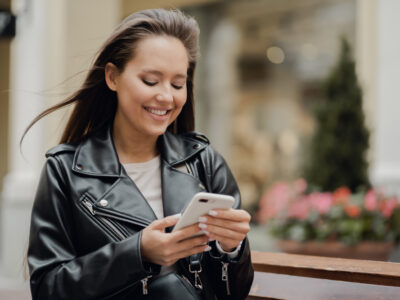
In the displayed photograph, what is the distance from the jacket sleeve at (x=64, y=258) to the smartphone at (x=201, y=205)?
0.57 feet

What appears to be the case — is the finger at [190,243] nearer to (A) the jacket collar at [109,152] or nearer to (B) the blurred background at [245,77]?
(A) the jacket collar at [109,152]

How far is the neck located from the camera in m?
1.74

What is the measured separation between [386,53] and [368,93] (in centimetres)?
61

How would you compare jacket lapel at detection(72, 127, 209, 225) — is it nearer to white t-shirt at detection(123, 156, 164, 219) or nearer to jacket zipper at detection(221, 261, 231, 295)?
white t-shirt at detection(123, 156, 164, 219)

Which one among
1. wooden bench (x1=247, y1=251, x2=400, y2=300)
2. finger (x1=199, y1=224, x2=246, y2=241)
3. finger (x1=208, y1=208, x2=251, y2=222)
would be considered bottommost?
wooden bench (x1=247, y1=251, x2=400, y2=300)

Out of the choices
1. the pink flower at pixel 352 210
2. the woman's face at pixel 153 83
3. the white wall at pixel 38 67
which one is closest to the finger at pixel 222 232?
the woman's face at pixel 153 83

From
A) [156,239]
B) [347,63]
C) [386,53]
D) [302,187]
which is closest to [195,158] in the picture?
[156,239]

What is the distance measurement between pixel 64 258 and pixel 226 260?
459mm

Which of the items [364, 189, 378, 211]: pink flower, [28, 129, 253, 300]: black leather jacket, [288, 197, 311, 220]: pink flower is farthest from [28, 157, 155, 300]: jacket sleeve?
[364, 189, 378, 211]: pink flower

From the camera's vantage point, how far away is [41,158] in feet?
21.1

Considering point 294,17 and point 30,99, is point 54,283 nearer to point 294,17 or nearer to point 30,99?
point 30,99

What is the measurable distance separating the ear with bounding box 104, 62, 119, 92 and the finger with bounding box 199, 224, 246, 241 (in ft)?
1.92

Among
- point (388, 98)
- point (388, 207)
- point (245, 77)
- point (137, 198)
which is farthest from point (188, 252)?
point (245, 77)

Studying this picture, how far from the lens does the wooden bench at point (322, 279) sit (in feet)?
5.24
